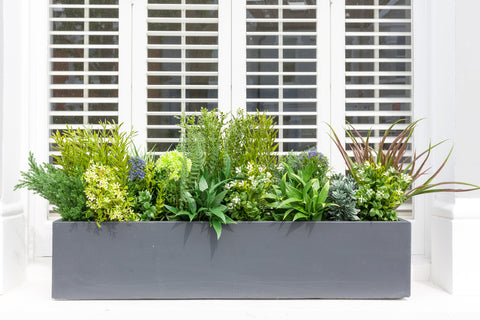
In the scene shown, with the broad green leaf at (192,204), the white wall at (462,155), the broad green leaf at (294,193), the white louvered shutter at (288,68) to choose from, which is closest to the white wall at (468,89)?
the white wall at (462,155)

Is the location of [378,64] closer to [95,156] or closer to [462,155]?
[462,155]


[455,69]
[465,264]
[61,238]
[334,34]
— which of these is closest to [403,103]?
[455,69]

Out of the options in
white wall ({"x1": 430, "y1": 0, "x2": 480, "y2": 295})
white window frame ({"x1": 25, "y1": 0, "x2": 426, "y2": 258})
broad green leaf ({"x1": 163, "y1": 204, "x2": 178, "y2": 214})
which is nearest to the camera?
broad green leaf ({"x1": 163, "y1": 204, "x2": 178, "y2": 214})

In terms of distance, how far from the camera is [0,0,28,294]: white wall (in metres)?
1.68

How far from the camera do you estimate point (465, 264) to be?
1.65 metres

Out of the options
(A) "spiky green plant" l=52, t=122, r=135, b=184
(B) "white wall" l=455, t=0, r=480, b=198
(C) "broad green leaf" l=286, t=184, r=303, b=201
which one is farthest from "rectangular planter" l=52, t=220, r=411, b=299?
(B) "white wall" l=455, t=0, r=480, b=198

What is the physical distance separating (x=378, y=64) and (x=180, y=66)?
111 centimetres

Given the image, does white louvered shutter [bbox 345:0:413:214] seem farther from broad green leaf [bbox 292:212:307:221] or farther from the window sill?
broad green leaf [bbox 292:212:307:221]

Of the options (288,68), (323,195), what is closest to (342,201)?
(323,195)

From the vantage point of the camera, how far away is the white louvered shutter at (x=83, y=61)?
2051mm

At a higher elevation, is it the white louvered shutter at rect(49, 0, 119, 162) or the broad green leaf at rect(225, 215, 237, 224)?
the white louvered shutter at rect(49, 0, 119, 162)

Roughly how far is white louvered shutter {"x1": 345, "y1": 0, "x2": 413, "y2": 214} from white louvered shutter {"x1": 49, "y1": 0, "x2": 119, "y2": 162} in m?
1.31

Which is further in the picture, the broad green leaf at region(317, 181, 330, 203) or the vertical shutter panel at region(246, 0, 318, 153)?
the vertical shutter panel at region(246, 0, 318, 153)

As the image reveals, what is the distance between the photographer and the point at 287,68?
6.87ft
